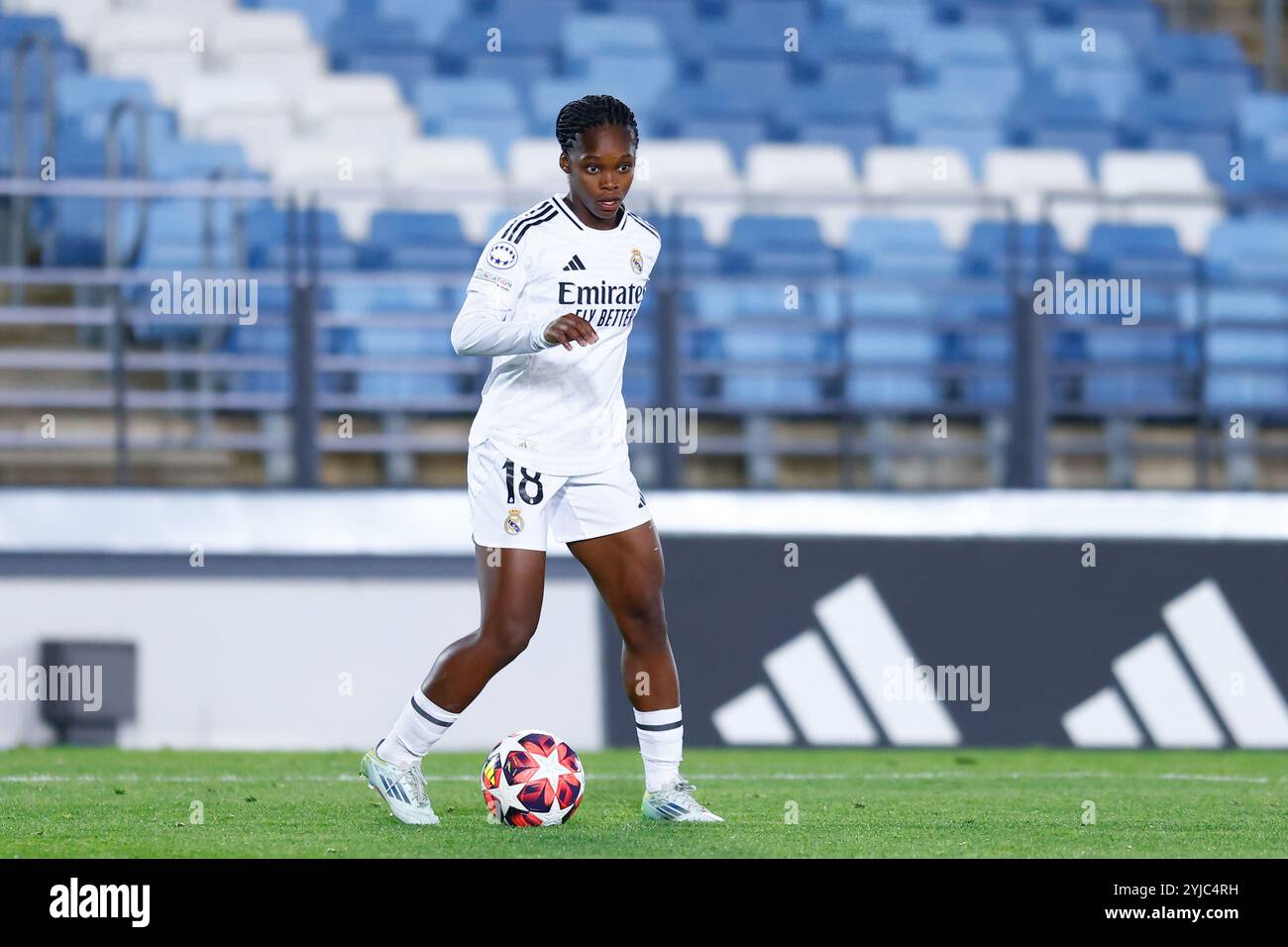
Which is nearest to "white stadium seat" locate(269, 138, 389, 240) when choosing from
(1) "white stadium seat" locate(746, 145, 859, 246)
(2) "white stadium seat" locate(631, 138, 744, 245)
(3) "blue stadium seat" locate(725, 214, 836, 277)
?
(2) "white stadium seat" locate(631, 138, 744, 245)

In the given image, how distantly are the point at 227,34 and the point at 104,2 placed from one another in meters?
0.93

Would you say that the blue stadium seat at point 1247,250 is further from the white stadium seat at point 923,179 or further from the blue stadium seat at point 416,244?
the blue stadium seat at point 416,244

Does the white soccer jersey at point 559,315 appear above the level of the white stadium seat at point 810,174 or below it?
below

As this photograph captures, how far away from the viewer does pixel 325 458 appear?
11039mm

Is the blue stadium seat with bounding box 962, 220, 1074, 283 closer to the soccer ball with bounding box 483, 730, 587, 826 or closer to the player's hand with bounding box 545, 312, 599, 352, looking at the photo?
the soccer ball with bounding box 483, 730, 587, 826

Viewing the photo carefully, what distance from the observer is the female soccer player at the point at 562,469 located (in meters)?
5.70

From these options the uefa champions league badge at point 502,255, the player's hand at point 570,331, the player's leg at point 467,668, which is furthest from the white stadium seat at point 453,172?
the player's hand at point 570,331

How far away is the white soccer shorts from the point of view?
578cm

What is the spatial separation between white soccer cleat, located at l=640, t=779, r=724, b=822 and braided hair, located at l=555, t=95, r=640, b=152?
189cm

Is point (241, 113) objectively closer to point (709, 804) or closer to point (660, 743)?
point (709, 804)

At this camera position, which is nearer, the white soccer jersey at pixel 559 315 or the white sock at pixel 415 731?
the white soccer jersey at pixel 559 315

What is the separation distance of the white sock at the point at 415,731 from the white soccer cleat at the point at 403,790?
25 mm
